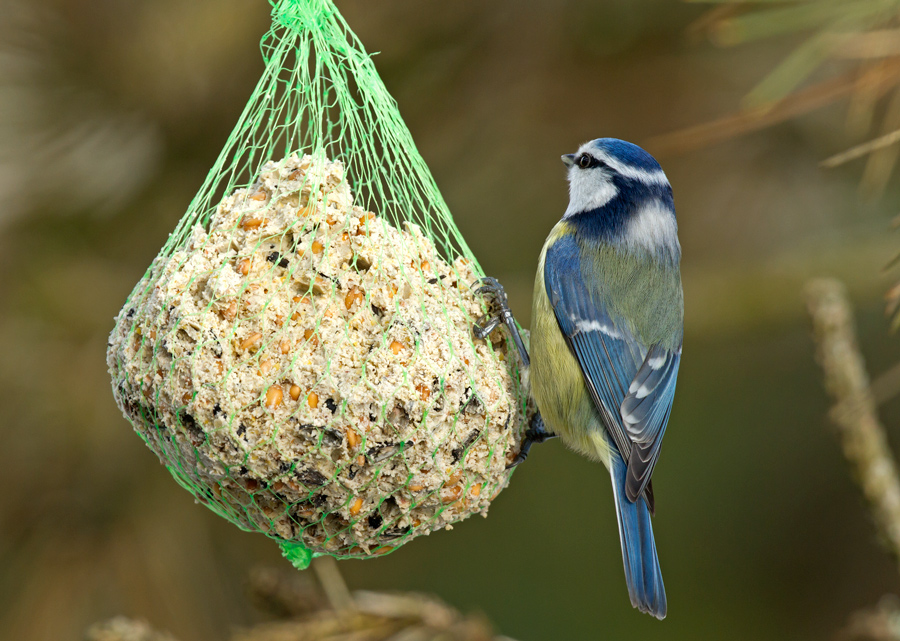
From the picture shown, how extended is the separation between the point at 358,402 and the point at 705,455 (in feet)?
10.7

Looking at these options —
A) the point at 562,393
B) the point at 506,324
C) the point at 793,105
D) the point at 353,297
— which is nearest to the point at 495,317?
the point at 506,324

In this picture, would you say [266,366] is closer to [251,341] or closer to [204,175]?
[251,341]

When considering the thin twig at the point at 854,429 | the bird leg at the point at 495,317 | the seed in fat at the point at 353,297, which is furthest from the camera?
the bird leg at the point at 495,317

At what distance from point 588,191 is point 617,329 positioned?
19.8 inches

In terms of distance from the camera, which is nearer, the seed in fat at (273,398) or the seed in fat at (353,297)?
the seed in fat at (273,398)

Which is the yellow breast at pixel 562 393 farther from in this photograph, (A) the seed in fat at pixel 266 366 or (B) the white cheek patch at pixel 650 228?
(A) the seed in fat at pixel 266 366

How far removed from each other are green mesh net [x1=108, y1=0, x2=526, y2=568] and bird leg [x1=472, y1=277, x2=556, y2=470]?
0.04 meters

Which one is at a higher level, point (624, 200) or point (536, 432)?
point (624, 200)

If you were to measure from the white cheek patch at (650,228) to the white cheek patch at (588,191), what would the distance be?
0.36 feet

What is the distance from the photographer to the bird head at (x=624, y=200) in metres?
2.88

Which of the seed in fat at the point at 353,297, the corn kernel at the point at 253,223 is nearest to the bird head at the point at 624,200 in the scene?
the seed in fat at the point at 353,297

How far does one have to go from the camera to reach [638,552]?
2.59 metres

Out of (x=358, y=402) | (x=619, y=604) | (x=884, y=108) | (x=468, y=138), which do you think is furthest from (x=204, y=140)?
(x=619, y=604)

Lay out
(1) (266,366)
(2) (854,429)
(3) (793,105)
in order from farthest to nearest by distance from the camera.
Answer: (2) (854,429)
(1) (266,366)
(3) (793,105)
